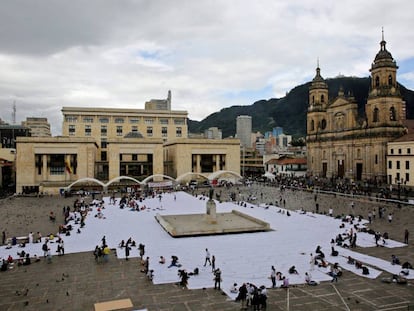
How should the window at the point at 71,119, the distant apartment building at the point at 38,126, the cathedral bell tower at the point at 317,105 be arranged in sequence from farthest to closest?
1. the distant apartment building at the point at 38,126
2. the window at the point at 71,119
3. the cathedral bell tower at the point at 317,105

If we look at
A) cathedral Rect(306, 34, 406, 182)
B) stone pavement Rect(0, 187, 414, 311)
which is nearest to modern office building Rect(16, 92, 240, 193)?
cathedral Rect(306, 34, 406, 182)

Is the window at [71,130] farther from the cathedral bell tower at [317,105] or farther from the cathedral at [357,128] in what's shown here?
the cathedral bell tower at [317,105]

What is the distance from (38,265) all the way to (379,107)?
58346 millimetres

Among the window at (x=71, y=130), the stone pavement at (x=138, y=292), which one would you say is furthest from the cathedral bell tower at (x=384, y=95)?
the window at (x=71, y=130)

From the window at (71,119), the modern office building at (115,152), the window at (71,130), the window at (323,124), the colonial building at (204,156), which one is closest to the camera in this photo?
the modern office building at (115,152)

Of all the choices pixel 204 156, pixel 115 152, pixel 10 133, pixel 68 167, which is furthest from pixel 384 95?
pixel 10 133

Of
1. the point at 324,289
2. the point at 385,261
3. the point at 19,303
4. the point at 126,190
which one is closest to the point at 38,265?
the point at 19,303

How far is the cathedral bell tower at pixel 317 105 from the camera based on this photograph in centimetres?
8162

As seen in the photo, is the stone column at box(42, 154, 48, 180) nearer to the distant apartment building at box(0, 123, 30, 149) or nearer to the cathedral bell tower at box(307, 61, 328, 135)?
the distant apartment building at box(0, 123, 30, 149)

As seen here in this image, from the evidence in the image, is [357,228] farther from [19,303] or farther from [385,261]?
[19,303]

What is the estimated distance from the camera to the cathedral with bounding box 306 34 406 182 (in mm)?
61625

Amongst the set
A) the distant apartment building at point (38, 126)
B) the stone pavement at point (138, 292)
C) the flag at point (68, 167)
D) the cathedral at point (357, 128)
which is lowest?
the stone pavement at point (138, 292)

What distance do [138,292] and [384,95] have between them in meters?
57.8

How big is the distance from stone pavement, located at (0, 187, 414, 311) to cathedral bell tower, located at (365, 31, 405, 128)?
152ft
